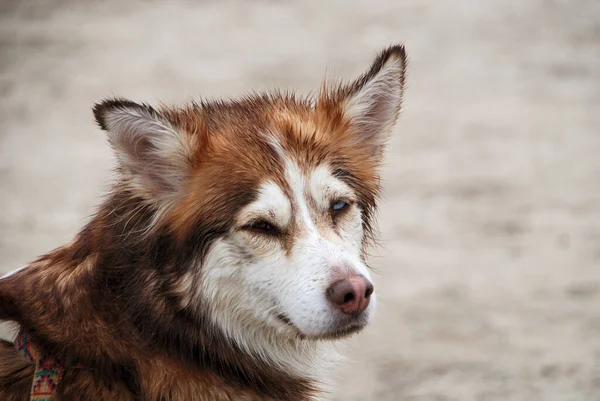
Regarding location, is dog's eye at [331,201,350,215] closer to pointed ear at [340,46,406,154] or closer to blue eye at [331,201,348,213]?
blue eye at [331,201,348,213]

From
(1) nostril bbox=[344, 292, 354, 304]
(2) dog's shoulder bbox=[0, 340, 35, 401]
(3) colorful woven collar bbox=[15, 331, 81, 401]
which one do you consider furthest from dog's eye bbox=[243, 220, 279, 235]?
(2) dog's shoulder bbox=[0, 340, 35, 401]

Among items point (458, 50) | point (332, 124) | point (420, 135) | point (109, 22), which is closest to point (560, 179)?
point (420, 135)

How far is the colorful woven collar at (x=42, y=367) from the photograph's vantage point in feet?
10.8

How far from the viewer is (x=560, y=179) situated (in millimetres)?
8516

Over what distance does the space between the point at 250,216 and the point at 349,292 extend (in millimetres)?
500

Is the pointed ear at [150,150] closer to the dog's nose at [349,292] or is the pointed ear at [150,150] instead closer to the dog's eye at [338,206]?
the dog's eye at [338,206]

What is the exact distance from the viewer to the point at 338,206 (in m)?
3.71

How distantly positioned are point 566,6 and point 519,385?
7.59 meters

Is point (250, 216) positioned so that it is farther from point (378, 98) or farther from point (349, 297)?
point (378, 98)

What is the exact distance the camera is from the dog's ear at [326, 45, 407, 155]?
13.0ft

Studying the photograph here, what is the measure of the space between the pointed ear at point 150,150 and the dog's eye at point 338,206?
62 cm

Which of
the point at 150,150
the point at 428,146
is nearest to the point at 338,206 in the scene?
the point at 150,150

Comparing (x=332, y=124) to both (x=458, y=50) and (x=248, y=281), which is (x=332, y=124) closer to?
(x=248, y=281)

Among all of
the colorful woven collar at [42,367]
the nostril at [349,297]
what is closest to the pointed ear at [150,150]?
the colorful woven collar at [42,367]
